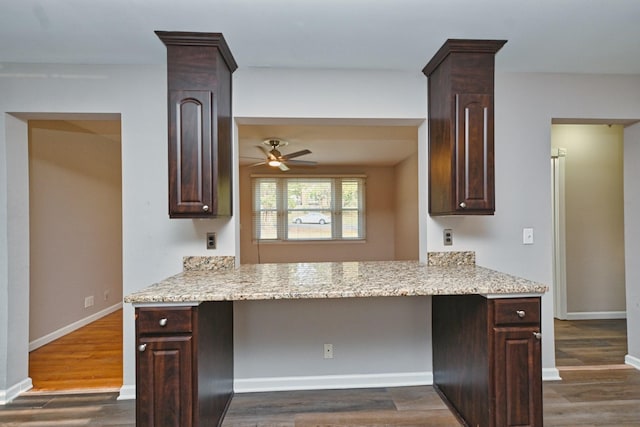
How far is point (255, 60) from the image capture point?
7.79 feet

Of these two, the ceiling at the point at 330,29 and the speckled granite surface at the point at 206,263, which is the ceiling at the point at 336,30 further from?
the speckled granite surface at the point at 206,263

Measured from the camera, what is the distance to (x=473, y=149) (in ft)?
6.98

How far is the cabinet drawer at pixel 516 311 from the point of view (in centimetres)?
176

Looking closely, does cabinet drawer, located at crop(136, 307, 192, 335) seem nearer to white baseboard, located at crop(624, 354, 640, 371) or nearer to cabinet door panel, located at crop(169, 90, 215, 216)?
cabinet door panel, located at crop(169, 90, 215, 216)

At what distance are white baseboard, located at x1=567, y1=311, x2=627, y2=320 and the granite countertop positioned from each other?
8.81ft

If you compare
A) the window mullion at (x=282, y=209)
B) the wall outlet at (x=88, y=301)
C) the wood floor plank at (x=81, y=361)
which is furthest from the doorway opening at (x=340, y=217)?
the wood floor plank at (x=81, y=361)

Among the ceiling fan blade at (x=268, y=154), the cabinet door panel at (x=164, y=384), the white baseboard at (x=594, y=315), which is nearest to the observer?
the cabinet door panel at (x=164, y=384)

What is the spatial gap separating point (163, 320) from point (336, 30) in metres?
1.88

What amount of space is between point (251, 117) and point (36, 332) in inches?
126

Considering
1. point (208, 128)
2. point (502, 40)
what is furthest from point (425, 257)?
point (208, 128)

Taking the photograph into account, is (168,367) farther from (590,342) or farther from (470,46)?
(590,342)

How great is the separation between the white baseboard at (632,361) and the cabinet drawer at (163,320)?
3.49 meters

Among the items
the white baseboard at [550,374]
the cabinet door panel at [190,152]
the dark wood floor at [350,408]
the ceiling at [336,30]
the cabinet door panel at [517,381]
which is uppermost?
the ceiling at [336,30]

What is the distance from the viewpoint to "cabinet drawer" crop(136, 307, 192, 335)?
1.64m
